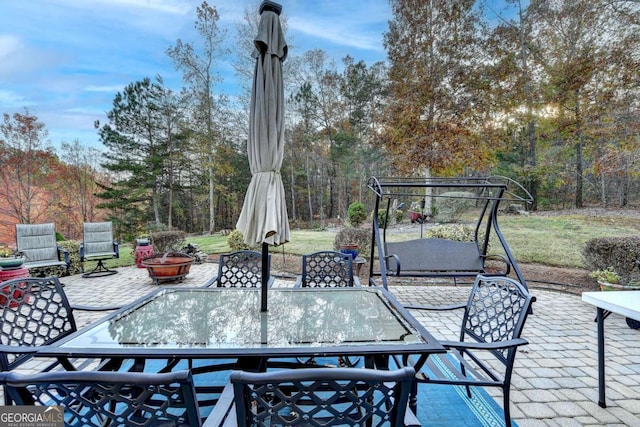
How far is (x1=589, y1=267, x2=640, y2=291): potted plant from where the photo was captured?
370 centimetres

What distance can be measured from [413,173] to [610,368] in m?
7.24

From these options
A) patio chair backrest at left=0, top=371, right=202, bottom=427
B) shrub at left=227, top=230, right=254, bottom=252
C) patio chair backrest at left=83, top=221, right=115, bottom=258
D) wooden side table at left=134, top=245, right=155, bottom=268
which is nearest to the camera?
patio chair backrest at left=0, top=371, right=202, bottom=427

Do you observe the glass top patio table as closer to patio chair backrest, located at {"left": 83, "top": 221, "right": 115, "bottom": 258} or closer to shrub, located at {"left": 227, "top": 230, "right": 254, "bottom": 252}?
shrub, located at {"left": 227, "top": 230, "right": 254, "bottom": 252}

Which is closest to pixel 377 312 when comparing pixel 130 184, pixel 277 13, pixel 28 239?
pixel 277 13

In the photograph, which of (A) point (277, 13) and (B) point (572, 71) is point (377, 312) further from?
(B) point (572, 71)

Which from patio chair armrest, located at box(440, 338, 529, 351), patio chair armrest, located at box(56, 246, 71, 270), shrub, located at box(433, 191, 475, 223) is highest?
shrub, located at box(433, 191, 475, 223)

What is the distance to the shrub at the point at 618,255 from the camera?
13.1 feet

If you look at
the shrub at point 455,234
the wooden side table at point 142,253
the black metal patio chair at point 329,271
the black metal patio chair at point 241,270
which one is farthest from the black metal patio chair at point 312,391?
the wooden side table at point 142,253

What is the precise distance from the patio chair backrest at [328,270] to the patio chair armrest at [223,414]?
5.21ft

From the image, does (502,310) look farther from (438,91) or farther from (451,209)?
(451,209)

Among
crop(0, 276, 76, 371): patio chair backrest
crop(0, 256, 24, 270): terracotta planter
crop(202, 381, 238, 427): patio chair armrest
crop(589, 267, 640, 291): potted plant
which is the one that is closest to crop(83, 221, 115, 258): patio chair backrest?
crop(0, 256, 24, 270): terracotta planter

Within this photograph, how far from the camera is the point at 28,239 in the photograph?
5148 mm

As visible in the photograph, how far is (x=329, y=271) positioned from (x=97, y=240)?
5460 mm

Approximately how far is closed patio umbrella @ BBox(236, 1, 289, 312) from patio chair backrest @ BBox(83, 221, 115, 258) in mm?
5569
